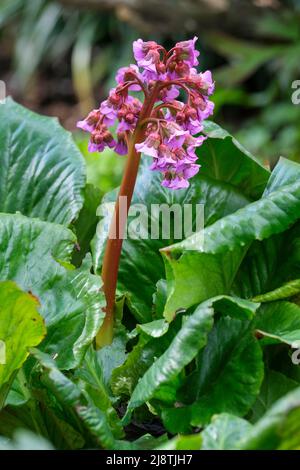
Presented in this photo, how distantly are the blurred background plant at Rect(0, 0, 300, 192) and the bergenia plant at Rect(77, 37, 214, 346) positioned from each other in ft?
8.69

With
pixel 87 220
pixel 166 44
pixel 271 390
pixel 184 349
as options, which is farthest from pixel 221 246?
pixel 166 44

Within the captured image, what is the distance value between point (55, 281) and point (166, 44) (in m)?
5.24

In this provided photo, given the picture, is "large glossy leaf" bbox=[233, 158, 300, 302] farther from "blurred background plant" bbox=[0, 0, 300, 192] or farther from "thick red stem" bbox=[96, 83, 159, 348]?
"blurred background plant" bbox=[0, 0, 300, 192]

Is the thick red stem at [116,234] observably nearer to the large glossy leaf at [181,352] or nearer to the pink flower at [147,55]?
the pink flower at [147,55]

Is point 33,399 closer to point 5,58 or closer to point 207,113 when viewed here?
point 207,113

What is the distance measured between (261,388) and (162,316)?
181mm

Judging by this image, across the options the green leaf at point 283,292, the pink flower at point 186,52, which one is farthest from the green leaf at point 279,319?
the pink flower at point 186,52

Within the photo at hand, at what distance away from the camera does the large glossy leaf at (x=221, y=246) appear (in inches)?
40.7

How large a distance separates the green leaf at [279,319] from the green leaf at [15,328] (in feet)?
0.97

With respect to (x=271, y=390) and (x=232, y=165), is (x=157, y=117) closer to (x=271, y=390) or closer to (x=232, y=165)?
(x=232, y=165)

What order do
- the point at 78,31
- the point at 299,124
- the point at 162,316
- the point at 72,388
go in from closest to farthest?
the point at 72,388 → the point at 162,316 → the point at 299,124 → the point at 78,31

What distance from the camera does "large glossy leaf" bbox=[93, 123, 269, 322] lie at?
4.31 feet

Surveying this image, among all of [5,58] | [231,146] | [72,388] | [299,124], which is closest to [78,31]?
[5,58]

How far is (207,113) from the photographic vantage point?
1125mm
